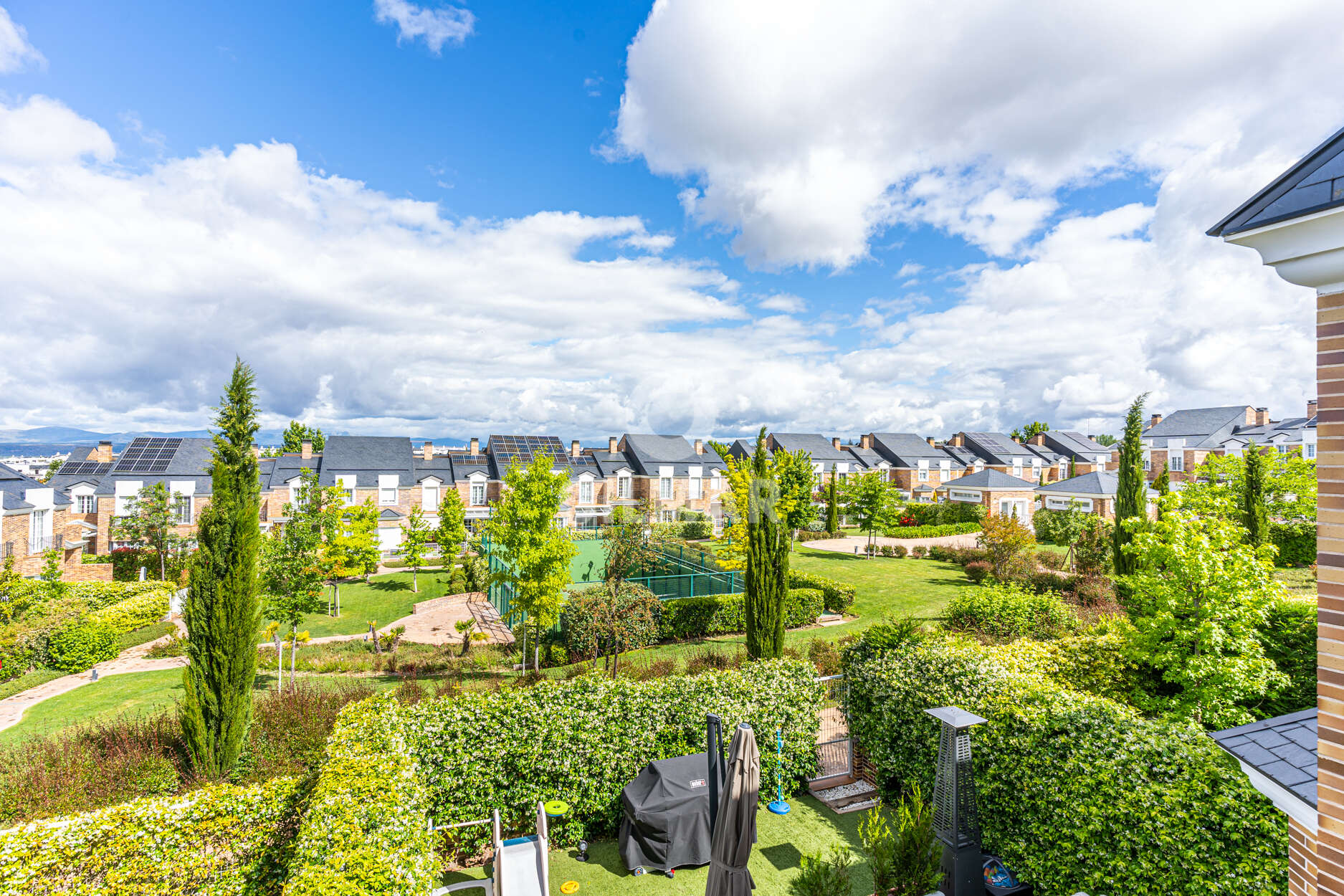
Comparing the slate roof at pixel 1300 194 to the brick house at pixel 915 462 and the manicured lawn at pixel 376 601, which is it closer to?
the manicured lawn at pixel 376 601

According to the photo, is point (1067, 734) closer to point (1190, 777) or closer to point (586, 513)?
point (1190, 777)

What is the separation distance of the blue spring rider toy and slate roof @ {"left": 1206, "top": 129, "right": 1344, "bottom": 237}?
29.6 feet

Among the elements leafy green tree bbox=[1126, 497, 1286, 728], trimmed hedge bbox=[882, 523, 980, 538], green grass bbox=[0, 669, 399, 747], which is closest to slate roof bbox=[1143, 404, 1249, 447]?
trimmed hedge bbox=[882, 523, 980, 538]

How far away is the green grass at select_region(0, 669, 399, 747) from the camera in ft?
39.5

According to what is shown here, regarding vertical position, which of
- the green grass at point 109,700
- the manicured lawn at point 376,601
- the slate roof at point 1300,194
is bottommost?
the manicured lawn at point 376,601

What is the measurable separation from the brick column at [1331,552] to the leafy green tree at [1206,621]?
798 cm

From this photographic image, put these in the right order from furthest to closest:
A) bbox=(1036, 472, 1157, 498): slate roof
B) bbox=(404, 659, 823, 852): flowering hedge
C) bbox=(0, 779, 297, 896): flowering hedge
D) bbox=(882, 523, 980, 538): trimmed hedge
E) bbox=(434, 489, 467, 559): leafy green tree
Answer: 1. bbox=(882, 523, 980, 538): trimmed hedge
2. bbox=(1036, 472, 1157, 498): slate roof
3. bbox=(434, 489, 467, 559): leafy green tree
4. bbox=(404, 659, 823, 852): flowering hedge
5. bbox=(0, 779, 297, 896): flowering hedge

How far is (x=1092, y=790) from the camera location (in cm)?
661

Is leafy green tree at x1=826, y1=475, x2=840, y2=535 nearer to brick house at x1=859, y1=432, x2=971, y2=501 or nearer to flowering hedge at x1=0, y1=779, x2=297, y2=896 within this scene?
brick house at x1=859, y1=432, x2=971, y2=501

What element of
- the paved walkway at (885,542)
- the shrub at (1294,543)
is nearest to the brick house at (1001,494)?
the paved walkway at (885,542)

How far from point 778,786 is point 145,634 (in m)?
23.2

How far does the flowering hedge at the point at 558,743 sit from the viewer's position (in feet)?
27.1

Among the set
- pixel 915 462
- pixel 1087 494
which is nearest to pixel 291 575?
pixel 1087 494

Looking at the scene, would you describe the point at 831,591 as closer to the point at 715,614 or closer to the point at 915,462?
the point at 715,614
